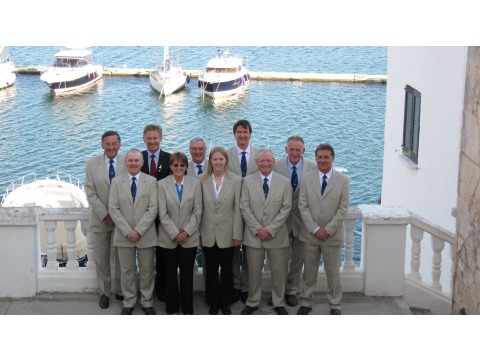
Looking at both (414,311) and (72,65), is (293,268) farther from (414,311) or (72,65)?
(72,65)

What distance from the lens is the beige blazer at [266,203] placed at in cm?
700

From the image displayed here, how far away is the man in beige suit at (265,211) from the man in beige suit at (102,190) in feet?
3.59

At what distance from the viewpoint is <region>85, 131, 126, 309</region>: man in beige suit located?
712 centimetres

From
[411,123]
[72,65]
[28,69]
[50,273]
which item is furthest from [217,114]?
[50,273]

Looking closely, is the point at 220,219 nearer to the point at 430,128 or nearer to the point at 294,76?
the point at 430,128

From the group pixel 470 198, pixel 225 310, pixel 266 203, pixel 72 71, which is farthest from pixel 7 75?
pixel 470 198

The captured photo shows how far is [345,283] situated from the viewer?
772 cm

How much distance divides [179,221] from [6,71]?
5234 centimetres

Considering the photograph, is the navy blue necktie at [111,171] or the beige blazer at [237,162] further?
the beige blazer at [237,162]

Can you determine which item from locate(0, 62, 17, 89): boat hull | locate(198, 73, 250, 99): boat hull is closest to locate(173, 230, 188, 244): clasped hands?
locate(198, 73, 250, 99): boat hull

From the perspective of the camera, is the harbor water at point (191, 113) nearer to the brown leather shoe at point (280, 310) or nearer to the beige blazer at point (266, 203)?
the brown leather shoe at point (280, 310)

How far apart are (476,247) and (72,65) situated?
53889mm

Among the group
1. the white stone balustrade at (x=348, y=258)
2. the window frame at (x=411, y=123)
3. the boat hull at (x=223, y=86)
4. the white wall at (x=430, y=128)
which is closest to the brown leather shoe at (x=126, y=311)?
the white stone balustrade at (x=348, y=258)

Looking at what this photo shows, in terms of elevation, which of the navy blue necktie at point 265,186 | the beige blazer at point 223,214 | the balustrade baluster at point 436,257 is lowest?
the balustrade baluster at point 436,257
